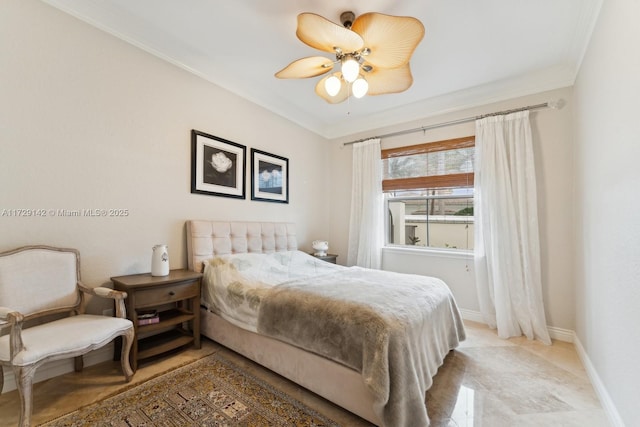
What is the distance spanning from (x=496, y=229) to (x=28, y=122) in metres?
4.24

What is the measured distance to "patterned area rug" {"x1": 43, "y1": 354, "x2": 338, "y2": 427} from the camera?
1.51 m

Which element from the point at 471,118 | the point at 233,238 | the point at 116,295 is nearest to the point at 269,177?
A: the point at 233,238

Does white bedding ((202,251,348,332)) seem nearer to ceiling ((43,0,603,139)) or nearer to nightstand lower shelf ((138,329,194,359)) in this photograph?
nightstand lower shelf ((138,329,194,359))

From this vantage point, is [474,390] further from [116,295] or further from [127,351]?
[116,295]

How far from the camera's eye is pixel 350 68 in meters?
1.80

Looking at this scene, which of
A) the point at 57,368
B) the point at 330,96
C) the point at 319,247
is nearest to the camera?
the point at 57,368

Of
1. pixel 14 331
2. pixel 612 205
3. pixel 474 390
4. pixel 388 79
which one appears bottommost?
pixel 474 390

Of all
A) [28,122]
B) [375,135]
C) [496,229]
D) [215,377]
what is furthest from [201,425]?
[375,135]

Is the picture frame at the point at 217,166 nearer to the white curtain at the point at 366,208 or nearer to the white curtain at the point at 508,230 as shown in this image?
the white curtain at the point at 366,208

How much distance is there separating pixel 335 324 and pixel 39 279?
201 centimetres

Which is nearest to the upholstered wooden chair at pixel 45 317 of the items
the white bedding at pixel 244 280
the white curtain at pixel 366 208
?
the white bedding at pixel 244 280

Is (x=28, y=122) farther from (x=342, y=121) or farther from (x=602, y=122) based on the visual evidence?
(x=602, y=122)

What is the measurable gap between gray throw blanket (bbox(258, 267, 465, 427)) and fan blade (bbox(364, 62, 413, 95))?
1688 mm

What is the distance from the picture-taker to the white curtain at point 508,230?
2.74 metres
